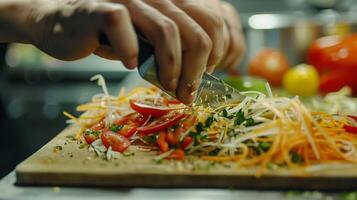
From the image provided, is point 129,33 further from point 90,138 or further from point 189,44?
point 90,138

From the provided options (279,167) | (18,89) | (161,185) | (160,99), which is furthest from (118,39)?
(18,89)

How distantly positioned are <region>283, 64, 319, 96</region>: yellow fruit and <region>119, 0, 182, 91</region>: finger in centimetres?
158

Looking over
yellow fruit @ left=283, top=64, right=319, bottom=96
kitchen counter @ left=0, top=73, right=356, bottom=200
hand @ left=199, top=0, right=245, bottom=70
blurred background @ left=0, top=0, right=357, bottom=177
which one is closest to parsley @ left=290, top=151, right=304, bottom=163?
kitchen counter @ left=0, top=73, right=356, bottom=200

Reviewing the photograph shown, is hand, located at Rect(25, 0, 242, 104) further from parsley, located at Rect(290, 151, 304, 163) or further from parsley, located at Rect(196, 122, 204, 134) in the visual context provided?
parsley, located at Rect(290, 151, 304, 163)

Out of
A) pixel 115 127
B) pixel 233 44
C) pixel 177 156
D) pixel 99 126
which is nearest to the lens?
pixel 177 156

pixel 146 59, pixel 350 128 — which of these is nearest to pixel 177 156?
pixel 146 59

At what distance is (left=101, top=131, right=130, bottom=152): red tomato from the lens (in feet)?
5.28

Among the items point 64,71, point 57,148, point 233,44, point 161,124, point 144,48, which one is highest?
point 144,48

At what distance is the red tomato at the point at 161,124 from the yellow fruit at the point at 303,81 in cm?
132

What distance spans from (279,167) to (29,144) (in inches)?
106

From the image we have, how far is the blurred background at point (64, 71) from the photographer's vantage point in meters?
3.69

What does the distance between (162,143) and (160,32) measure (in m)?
0.36

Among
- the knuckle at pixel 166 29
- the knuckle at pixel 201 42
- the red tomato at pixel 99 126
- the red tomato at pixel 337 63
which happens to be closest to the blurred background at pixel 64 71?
the red tomato at pixel 337 63

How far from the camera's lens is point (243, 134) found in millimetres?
1585
